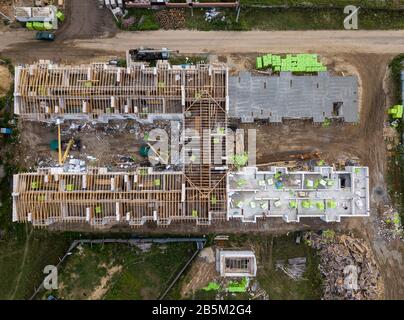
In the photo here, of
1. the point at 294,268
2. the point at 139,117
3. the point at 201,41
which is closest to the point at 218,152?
the point at 139,117

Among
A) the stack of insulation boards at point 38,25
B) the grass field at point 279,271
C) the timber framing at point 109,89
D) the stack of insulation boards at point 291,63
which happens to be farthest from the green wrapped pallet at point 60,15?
the grass field at point 279,271

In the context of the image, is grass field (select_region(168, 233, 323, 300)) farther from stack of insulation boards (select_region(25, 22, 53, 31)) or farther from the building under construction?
stack of insulation boards (select_region(25, 22, 53, 31))

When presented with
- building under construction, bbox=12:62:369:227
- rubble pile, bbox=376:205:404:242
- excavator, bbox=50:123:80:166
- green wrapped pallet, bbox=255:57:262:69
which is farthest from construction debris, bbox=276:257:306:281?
excavator, bbox=50:123:80:166

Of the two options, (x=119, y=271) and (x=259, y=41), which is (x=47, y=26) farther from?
(x=119, y=271)

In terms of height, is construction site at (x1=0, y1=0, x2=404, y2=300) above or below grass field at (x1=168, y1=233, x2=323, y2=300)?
above

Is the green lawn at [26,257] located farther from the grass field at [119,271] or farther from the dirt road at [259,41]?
the dirt road at [259,41]
